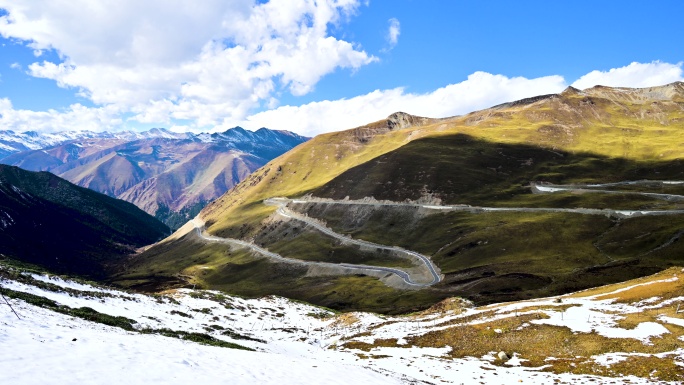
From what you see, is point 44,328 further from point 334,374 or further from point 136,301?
point 136,301

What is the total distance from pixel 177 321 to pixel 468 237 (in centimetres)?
12520

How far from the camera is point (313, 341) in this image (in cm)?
5044

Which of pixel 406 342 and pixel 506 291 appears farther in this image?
pixel 506 291

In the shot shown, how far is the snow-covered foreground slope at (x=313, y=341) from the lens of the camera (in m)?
17.9

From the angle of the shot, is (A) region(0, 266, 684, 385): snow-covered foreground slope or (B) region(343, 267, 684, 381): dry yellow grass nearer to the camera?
(A) region(0, 266, 684, 385): snow-covered foreground slope

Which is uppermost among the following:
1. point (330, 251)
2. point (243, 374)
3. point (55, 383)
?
point (55, 383)

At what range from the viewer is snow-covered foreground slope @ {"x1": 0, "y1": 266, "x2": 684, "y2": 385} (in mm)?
17938

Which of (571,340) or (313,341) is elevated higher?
(571,340)

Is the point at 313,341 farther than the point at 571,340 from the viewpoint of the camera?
Yes

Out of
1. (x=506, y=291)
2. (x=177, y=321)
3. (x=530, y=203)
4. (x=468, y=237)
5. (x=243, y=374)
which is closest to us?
(x=243, y=374)

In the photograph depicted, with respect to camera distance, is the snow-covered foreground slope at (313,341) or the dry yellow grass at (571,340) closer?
the snow-covered foreground slope at (313,341)

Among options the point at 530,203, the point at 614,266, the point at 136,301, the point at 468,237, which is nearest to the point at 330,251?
the point at 468,237

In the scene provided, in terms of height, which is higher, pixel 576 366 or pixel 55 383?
pixel 55 383

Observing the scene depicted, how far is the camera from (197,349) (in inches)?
963
